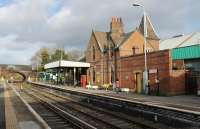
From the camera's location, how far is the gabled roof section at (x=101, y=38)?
54862 millimetres

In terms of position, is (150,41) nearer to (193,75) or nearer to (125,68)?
(125,68)

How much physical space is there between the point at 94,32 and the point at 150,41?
10.3m

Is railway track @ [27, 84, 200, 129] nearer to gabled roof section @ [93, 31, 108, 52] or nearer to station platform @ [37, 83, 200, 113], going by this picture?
station platform @ [37, 83, 200, 113]

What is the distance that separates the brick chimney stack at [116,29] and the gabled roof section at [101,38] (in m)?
2.57

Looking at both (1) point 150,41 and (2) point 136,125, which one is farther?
(1) point 150,41

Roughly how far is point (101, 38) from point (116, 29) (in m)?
Result: 4.65

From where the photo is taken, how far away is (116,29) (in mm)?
52969

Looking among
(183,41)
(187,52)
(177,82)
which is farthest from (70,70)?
(177,82)

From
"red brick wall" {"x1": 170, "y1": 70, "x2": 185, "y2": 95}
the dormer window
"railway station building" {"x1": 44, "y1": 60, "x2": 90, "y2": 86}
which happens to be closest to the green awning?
"red brick wall" {"x1": 170, "y1": 70, "x2": 185, "y2": 95}

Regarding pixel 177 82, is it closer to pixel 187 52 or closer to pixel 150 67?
pixel 150 67

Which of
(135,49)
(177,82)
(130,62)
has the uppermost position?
(135,49)

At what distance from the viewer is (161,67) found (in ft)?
114

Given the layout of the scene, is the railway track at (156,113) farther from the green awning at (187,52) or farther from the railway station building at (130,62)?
the green awning at (187,52)

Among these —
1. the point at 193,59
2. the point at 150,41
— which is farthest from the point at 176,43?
the point at 193,59
